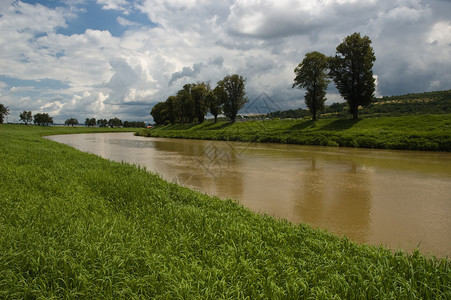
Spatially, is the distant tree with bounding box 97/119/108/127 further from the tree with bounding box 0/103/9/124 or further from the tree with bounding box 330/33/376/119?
the tree with bounding box 330/33/376/119

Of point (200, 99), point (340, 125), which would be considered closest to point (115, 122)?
point (200, 99)

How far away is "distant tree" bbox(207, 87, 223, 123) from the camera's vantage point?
54.0m

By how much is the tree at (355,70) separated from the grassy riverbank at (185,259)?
1285 inches

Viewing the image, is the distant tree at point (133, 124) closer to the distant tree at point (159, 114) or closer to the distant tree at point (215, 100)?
the distant tree at point (159, 114)

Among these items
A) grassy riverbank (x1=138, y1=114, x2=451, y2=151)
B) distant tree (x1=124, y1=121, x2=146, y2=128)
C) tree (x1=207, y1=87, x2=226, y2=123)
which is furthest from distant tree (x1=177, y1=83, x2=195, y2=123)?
distant tree (x1=124, y1=121, x2=146, y2=128)

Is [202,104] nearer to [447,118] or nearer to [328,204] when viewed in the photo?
[447,118]

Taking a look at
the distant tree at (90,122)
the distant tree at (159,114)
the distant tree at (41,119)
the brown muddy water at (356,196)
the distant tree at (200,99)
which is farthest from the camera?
the distant tree at (90,122)

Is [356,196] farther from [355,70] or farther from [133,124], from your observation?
[133,124]

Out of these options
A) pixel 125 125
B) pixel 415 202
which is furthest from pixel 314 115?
pixel 125 125

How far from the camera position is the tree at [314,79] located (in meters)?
35.4

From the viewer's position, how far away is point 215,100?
56844 millimetres

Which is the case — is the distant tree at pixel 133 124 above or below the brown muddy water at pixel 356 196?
above

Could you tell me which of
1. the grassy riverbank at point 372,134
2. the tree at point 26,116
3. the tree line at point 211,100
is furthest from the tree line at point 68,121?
the grassy riverbank at point 372,134

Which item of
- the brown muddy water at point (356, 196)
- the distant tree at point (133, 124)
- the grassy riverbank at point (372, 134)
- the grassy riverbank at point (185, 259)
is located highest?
the distant tree at point (133, 124)
